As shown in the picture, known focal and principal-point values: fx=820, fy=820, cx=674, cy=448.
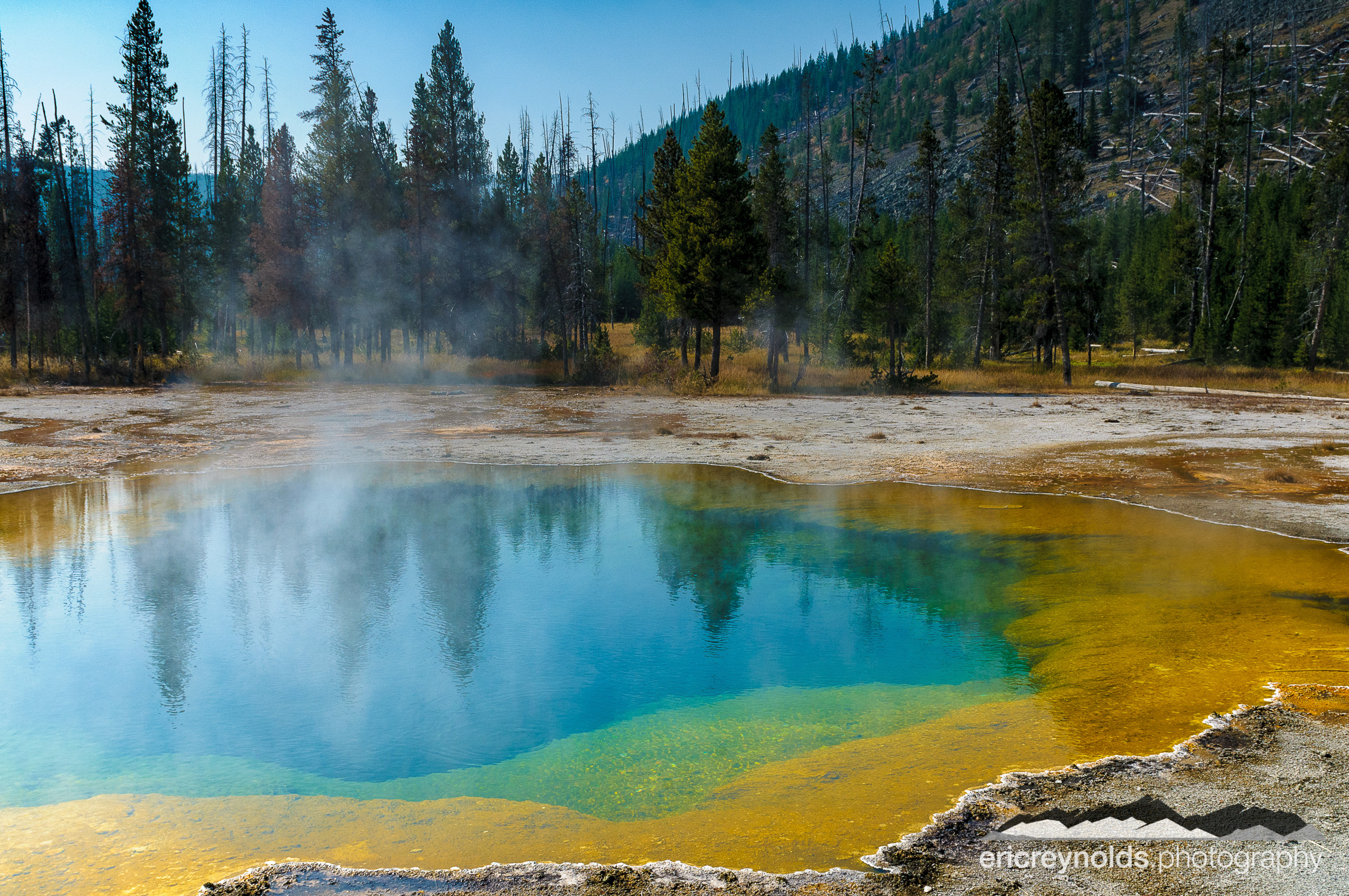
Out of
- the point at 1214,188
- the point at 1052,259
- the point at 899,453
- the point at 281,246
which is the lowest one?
the point at 899,453

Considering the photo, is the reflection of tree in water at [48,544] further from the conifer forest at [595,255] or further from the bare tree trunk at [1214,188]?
the bare tree trunk at [1214,188]

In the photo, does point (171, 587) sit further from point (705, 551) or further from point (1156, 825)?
point (1156, 825)

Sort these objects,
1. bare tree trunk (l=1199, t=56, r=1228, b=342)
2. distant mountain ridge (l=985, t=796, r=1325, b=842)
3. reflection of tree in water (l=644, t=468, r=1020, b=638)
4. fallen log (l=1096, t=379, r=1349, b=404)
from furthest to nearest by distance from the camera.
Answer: bare tree trunk (l=1199, t=56, r=1228, b=342)
fallen log (l=1096, t=379, r=1349, b=404)
reflection of tree in water (l=644, t=468, r=1020, b=638)
distant mountain ridge (l=985, t=796, r=1325, b=842)

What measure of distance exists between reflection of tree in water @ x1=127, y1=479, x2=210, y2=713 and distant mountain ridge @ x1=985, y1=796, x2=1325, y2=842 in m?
6.26

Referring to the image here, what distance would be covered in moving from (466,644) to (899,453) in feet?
42.4

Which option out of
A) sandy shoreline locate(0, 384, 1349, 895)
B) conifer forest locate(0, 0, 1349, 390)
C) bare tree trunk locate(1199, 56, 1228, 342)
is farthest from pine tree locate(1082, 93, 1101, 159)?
sandy shoreline locate(0, 384, 1349, 895)

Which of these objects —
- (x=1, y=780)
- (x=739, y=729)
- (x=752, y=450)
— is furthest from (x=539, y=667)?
(x=752, y=450)

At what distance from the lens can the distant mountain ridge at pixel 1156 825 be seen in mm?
4195

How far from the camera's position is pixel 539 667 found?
24.7 ft

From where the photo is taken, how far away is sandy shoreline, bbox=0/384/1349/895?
13.4 feet

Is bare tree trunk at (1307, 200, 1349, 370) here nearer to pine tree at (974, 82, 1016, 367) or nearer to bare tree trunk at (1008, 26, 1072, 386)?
bare tree trunk at (1008, 26, 1072, 386)

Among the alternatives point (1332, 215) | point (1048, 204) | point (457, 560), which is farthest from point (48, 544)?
point (1332, 215)

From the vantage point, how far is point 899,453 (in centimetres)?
1859

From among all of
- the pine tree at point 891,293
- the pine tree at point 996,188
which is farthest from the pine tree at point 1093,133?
the pine tree at point 891,293
